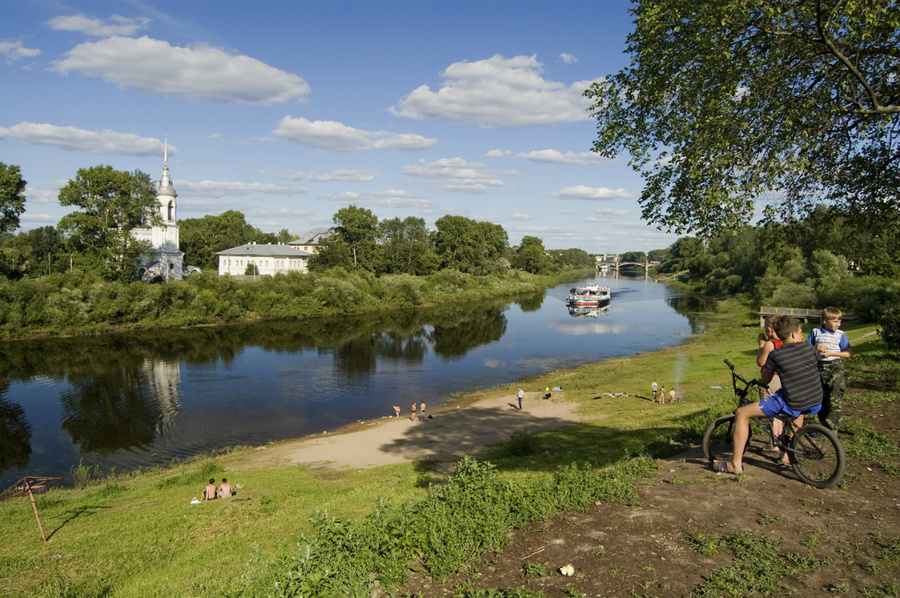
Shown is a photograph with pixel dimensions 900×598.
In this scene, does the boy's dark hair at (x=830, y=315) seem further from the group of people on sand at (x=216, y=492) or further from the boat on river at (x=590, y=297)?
the boat on river at (x=590, y=297)

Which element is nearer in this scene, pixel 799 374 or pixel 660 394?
pixel 799 374

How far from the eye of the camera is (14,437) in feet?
88.3

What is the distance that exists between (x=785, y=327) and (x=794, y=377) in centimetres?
77

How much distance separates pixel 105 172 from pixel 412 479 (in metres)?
67.0

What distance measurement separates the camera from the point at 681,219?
12.0 meters

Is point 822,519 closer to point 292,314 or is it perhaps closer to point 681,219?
point 681,219

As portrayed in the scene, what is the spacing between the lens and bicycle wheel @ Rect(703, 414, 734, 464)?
26.4 ft

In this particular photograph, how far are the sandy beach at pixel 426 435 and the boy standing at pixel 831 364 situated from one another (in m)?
13.5

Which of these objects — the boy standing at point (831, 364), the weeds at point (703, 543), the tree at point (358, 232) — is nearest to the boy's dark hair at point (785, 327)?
the boy standing at point (831, 364)

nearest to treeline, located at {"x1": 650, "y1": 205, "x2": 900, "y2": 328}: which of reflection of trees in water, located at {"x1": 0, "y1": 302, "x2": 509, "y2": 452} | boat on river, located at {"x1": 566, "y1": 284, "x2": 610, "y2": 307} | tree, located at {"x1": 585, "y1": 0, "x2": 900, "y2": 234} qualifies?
tree, located at {"x1": 585, "y1": 0, "x2": 900, "y2": 234}

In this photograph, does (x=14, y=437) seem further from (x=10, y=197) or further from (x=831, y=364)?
(x=10, y=197)

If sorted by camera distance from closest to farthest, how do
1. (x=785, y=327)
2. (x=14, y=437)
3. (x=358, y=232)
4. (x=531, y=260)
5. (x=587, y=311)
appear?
1. (x=785, y=327)
2. (x=14, y=437)
3. (x=587, y=311)
4. (x=358, y=232)
5. (x=531, y=260)

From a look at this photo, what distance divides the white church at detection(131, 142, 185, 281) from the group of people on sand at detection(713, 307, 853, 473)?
261 ft

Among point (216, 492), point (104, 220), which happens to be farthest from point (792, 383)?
point (104, 220)
